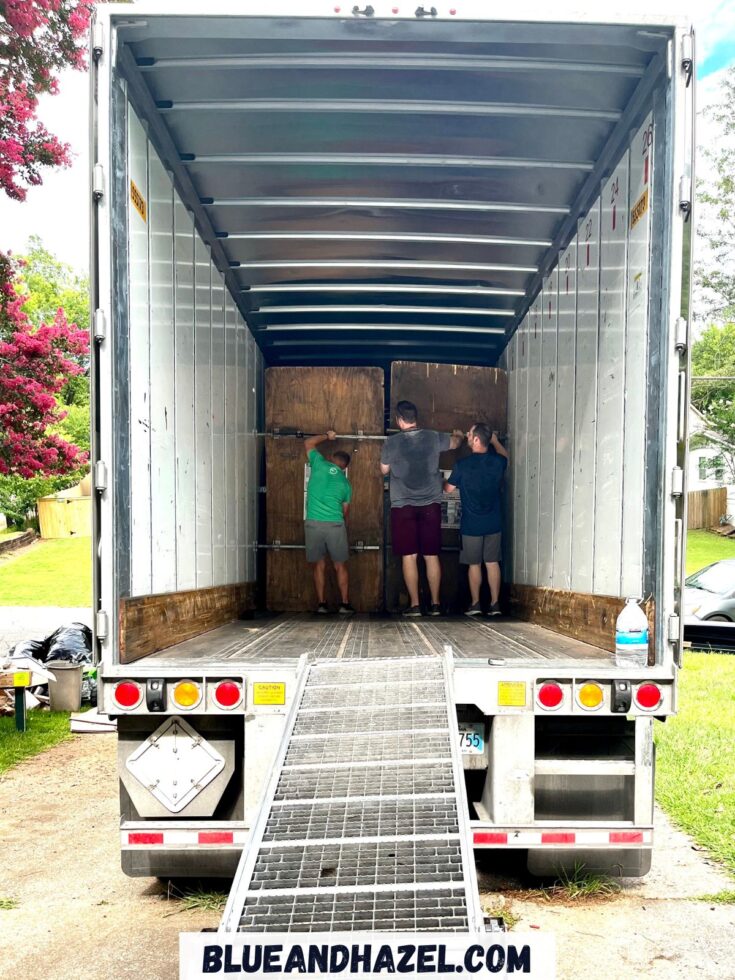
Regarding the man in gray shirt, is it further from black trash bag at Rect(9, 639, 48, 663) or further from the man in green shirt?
black trash bag at Rect(9, 639, 48, 663)

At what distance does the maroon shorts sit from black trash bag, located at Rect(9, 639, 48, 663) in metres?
4.38

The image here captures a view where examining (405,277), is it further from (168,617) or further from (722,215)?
(722,215)

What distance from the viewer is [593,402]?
220 inches

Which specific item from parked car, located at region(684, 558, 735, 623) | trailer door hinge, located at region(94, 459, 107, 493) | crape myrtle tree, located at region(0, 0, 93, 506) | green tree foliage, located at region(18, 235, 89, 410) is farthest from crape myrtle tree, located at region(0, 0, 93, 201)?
green tree foliage, located at region(18, 235, 89, 410)

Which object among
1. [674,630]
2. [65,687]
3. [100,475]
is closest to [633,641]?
[674,630]

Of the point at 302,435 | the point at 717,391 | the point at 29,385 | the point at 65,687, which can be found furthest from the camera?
the point at 717,391

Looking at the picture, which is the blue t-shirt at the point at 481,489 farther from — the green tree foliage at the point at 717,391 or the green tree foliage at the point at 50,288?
the green tree foliage at the point at 50,288

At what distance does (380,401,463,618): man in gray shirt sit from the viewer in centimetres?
838

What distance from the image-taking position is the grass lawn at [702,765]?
561cm

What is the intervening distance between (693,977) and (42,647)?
331 inches

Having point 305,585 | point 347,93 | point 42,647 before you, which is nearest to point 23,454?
point 42,647

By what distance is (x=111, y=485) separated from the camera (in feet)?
13.3

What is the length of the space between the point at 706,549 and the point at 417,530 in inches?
1149

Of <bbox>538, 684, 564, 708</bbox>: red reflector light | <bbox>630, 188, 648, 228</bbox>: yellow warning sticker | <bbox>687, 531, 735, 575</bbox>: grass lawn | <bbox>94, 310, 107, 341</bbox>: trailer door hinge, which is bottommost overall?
<bbox>687, 531, 735, 575</bbox>: grass lawn
